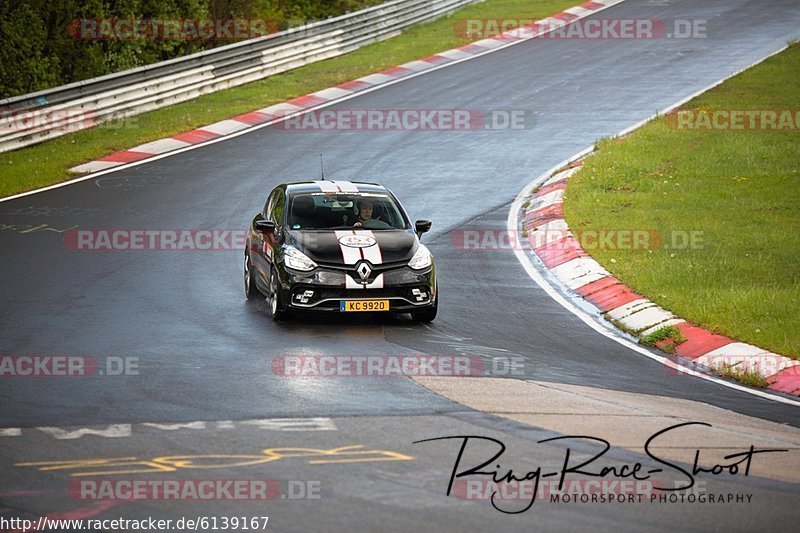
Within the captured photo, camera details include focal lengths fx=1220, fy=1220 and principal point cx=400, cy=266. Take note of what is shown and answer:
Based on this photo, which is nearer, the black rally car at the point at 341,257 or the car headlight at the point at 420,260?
the black rally car at the point at 341,257

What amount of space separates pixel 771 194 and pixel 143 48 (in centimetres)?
1883

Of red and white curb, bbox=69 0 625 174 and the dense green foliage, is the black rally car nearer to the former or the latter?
red and white curb, bbox=69 0 625 174

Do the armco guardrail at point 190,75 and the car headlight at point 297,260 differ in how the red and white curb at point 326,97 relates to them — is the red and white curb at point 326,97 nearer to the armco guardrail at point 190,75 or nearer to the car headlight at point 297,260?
the armco guardrail at point 190,75

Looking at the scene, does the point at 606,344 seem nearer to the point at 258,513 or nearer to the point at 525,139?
the point at 258,513

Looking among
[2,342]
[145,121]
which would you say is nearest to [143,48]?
[145,121]

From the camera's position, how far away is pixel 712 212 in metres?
20.2

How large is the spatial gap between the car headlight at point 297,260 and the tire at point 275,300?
9.9 inches

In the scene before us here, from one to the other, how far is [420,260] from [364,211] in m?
1.33
